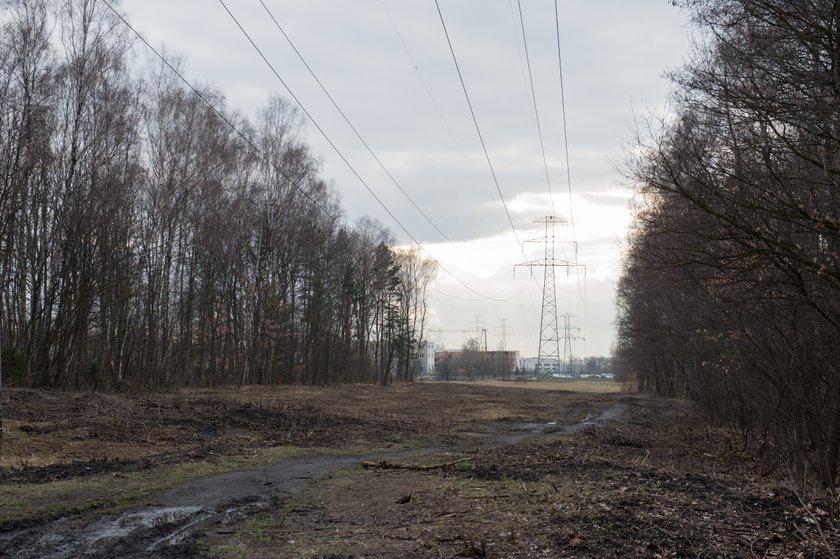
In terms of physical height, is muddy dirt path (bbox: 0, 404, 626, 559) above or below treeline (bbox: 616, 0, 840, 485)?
below

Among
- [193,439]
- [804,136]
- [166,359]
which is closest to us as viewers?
[804,136]

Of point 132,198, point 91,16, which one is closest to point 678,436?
point 132,198

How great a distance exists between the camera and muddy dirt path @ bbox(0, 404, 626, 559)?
6.81m

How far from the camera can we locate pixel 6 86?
68.7ft

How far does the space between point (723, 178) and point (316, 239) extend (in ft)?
134

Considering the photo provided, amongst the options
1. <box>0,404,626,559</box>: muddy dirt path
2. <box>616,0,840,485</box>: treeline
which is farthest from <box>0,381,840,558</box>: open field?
<box>616,0,840,485</box>: treeline

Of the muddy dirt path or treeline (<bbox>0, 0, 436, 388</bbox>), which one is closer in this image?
the muddy dirt path

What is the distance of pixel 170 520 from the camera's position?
8.18 m

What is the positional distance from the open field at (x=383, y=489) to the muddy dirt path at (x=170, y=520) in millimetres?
45

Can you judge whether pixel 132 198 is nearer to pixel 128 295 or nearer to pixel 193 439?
pixel 128 295

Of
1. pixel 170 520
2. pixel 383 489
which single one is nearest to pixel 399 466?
pixel 383 489

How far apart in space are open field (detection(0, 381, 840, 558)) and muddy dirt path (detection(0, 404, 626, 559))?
0.15 feet

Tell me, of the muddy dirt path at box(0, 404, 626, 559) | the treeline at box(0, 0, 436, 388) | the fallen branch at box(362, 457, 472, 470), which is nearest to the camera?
the muddy dirt path at box(0, 404, 626, 559)

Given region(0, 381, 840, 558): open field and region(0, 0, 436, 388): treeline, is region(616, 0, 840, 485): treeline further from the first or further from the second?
region(0, 0, 436, 388): treeline
